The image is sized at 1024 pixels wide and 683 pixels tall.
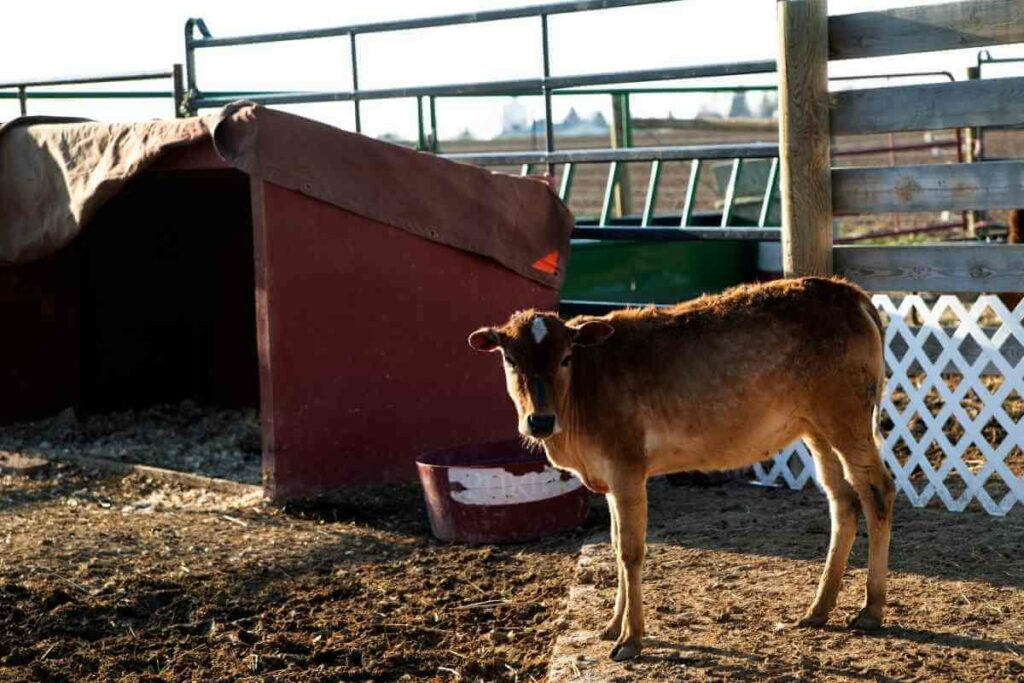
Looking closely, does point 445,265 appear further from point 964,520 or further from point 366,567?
point 964,520

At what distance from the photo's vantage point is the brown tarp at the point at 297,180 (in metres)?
8.39

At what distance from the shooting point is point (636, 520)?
231 inches

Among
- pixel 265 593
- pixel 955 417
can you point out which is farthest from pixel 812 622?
pixel 955 417

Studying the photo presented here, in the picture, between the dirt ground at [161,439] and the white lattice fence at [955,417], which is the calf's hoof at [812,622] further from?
the dirt ground at [161,439]

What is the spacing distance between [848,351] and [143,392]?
788cm

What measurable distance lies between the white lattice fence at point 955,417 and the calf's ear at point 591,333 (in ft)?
9.55

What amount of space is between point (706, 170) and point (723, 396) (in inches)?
1069

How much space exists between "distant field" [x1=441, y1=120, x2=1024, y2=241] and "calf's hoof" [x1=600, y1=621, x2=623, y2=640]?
12523 mm

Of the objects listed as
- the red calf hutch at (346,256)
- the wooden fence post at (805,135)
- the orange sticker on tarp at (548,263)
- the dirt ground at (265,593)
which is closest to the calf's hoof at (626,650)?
the dirt ground at (265,593)

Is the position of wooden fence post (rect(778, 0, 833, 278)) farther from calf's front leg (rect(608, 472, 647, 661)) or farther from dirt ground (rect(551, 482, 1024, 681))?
calf's front leg (rect(608, 472, 647, 661))

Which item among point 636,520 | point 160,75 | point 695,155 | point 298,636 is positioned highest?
point 160,75

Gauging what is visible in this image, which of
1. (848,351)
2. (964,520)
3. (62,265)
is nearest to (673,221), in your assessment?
(62,265)

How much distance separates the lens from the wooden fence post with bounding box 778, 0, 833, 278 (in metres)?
8.06

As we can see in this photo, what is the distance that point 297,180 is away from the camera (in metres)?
8.44
